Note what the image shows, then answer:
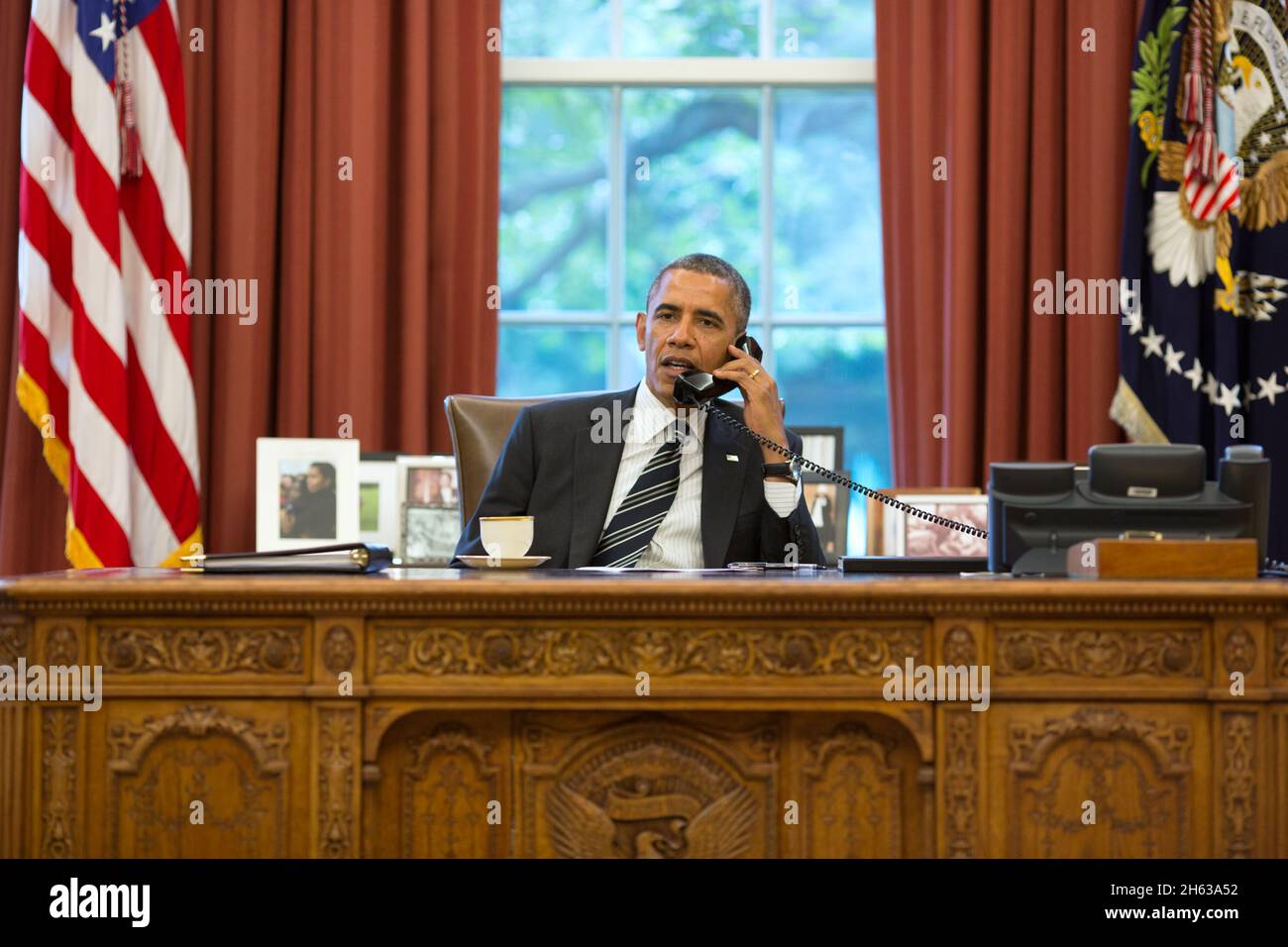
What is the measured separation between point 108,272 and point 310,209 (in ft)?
1.98

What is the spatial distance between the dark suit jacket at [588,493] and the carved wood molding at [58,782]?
3.21 ft

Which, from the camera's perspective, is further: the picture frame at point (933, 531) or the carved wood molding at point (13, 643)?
the picture frame at point (933, 531)

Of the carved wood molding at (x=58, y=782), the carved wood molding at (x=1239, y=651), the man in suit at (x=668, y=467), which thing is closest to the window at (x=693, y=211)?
the man in suit at (x=668, y=467)

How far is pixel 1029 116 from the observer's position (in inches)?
156

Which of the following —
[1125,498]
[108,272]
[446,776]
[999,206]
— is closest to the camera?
[446,776]

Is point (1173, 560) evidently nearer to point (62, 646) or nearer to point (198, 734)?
point (198, 734)

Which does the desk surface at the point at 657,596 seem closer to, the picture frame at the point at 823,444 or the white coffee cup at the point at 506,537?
the white coffee cup at the point at 506,537

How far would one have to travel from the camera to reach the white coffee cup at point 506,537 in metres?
2.38

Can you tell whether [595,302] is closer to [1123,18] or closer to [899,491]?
[899,491]

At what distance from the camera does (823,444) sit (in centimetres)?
376

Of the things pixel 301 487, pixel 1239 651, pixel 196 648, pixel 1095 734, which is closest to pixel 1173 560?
pixel 1239 651

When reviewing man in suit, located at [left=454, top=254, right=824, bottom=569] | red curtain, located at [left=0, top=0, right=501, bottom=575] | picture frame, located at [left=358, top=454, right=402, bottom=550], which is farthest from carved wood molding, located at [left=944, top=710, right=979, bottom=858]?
red curtain, located at [left=0, top=0, right=501, bottom=575]
